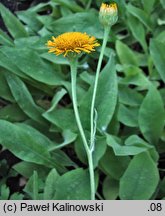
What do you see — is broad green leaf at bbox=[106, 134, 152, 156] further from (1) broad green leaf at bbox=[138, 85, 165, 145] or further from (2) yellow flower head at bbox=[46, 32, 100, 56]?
(2) yellow flower head at bbox=[46, 32, 100, 56]

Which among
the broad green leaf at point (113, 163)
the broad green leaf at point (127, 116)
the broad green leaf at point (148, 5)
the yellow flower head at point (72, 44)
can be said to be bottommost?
the broad green leaf at point (113, 163)

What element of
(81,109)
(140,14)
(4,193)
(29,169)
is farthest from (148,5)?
(4,193)

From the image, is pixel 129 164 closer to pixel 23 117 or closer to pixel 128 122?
pixel 128 122

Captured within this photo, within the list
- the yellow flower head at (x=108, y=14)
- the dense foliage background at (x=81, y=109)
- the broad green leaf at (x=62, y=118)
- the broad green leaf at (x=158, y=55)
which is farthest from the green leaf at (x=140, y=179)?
the broad green leaf at (x=158, y=55)

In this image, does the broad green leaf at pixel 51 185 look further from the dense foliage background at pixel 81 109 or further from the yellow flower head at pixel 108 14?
the yellow flower head at pixel 108 14

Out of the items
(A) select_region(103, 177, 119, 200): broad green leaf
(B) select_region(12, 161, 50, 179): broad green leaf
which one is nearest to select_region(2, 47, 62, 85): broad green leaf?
(B) select_region(12, 161, 50, 179): broad green leaf
